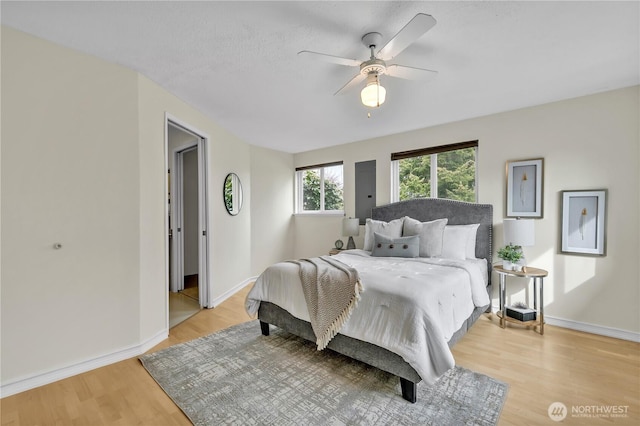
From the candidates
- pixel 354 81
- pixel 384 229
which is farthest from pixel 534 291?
pixel 354 81

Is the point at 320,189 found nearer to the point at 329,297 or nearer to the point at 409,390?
the point at 329,297

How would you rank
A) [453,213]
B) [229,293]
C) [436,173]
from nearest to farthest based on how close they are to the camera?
[453,213] → [436,173] → [229,293]

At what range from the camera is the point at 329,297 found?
2238mm

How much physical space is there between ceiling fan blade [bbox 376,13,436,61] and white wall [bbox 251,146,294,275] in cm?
355

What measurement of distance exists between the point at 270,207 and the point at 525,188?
12.7 ft

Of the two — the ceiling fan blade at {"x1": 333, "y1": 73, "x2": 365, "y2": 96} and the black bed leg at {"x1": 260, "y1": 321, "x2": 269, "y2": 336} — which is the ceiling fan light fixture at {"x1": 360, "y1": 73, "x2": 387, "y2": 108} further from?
the black bed leg at {"x1": 260, "y1": 321, "x2": 269, "y2": 336}

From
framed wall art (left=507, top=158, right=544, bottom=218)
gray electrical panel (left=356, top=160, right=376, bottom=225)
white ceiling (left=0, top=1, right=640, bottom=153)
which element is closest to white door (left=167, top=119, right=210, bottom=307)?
white ceiling (left=0, top=1, right=640, bottom=153)

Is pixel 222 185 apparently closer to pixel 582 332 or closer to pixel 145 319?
pixel 145 319

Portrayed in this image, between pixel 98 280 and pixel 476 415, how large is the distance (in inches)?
113

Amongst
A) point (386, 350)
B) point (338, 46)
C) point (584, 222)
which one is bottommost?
point (386, 350)

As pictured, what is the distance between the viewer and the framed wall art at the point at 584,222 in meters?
2.88

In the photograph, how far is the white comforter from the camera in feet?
5.74

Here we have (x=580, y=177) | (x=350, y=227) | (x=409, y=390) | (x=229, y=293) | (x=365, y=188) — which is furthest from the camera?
(x=365, y=188)

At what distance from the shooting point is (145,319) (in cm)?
258
